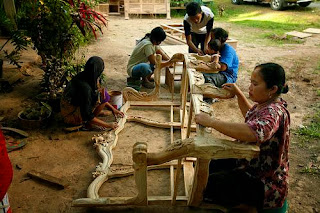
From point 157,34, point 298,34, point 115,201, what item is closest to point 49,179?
point 115,201

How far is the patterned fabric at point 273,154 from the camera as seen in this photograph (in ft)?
6.37

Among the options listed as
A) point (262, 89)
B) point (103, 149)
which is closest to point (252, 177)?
point (262, 89)

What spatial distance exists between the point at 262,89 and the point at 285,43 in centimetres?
816

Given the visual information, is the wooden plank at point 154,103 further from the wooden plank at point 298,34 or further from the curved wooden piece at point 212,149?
the wooden plank at point 298,34

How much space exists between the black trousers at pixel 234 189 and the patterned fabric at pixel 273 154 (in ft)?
0.16

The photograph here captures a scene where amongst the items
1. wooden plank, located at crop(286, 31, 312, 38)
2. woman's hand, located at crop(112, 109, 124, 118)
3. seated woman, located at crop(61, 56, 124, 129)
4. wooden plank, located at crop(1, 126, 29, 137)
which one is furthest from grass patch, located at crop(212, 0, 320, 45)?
wooden plank, located at crop(1, 126, 29, 137)

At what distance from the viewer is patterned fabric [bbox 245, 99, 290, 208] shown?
1.94m

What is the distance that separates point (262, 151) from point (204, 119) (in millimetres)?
465

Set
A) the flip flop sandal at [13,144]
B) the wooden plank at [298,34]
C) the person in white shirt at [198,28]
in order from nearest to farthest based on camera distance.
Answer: the flip flop sandal at [13,144] → the person in white shirt at [198,28] → the wooden plank at [298,34]

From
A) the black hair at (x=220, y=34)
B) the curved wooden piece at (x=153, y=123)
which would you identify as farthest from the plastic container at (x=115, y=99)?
the black hair at (x=220, y=34)

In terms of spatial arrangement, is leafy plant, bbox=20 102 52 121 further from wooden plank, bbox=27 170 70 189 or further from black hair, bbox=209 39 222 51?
black hair, bbox=209 39 222 51

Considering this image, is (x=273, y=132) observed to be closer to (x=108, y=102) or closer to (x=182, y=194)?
(x=182, y=194)

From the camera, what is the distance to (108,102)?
4582 mm

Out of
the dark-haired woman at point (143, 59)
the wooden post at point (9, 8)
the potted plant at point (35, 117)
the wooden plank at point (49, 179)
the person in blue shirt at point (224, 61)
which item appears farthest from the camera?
the wooden post at point (9, 8)
